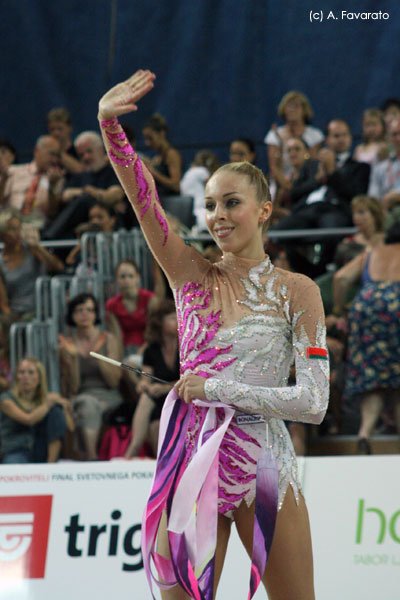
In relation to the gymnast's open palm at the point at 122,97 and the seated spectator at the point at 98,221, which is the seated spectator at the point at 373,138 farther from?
the gymnast's open palm at the point at 122,97

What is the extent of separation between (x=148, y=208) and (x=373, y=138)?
4981 millimetres

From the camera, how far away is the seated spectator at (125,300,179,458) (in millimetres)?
5637

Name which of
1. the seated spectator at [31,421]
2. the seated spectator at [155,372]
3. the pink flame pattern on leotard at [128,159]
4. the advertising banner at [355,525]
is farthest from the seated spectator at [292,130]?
the pink flame pattern on leotard at [128,159]

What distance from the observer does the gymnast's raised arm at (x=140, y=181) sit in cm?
239

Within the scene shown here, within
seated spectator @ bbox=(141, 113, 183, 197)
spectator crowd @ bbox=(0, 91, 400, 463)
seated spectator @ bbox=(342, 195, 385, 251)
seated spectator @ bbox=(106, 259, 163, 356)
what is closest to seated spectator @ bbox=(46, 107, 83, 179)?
spectator crowd @ bbox=(0, 91, 400, 463)

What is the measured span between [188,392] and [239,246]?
0.44m

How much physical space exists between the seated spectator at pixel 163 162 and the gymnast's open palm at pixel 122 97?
Answer: 15.6 ft

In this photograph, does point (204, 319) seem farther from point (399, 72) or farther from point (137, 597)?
point (399, 72)

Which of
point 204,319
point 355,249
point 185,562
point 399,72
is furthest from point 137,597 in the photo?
point 399,72

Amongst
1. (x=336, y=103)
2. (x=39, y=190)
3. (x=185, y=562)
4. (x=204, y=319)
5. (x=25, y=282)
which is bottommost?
(x=185, y=562)

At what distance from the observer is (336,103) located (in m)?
8.73

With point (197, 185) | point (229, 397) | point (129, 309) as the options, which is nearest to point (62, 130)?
point (197, 185)

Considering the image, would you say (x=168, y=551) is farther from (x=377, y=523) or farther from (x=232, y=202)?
(x=377, y=523)

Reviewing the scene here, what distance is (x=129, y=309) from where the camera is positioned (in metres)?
6.42
